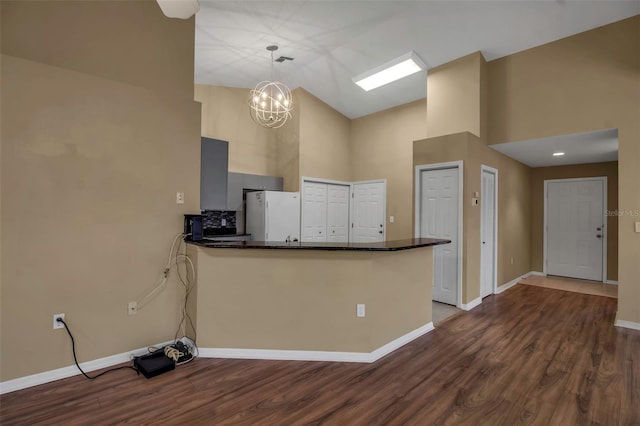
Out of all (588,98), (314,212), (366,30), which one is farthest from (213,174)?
(588,98)

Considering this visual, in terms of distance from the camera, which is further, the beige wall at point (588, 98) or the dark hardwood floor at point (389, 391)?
the beige wall at point (588, 98)

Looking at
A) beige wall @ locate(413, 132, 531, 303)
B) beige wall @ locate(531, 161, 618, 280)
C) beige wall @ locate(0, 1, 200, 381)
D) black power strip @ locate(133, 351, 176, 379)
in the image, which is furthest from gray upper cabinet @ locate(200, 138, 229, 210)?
beige wall @ locate(531, 161, 618, 280)

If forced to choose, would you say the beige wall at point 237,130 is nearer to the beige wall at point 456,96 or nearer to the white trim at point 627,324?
the beige wall at point 456,96

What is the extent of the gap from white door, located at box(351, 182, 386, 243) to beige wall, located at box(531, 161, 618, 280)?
326cm

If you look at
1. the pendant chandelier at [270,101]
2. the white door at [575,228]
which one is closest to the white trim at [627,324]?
the white door at [575,228]

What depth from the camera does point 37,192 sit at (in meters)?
2.30

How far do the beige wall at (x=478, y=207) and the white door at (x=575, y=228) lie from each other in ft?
1.97

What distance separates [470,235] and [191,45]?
411 cm

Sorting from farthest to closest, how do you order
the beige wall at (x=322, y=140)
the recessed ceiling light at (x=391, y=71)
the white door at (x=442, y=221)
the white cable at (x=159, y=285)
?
the beige wall at (x=322, y=140), the recessed ceiling light at (x=391, y=71), the white door at (x=442, y=221), the white cable at (x=159, y=285)

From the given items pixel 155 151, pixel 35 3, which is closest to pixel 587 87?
pixel 155 151

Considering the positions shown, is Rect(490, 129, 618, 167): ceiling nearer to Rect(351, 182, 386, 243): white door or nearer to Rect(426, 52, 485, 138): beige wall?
Rect(426, 52, 485, 138): beige wall

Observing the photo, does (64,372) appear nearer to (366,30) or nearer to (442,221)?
(442,221)

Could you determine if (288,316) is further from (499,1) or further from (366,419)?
(499,1)

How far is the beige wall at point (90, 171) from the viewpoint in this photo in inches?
88.2
